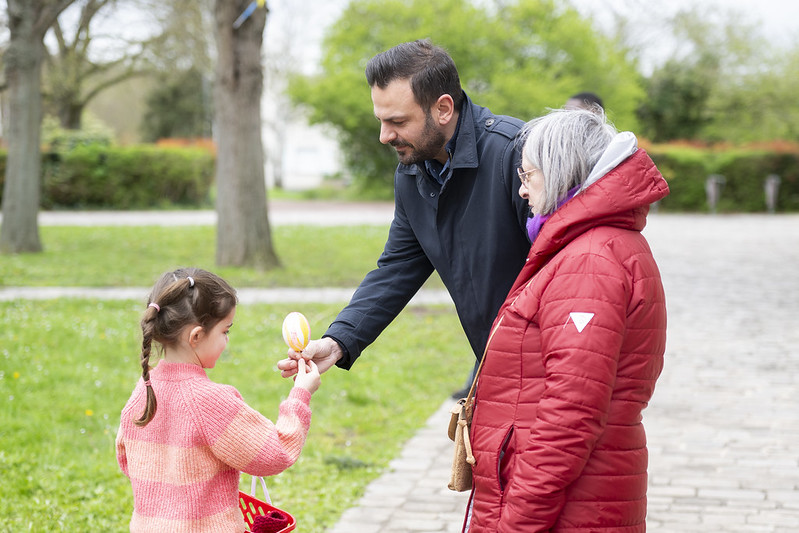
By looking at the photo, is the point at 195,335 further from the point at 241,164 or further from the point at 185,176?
the point at 185,176

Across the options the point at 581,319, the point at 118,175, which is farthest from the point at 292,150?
the point at 581,319

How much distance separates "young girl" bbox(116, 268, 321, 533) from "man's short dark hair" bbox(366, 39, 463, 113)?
867mm

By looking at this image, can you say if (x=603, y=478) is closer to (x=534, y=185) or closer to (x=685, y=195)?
(x=534, y=185)

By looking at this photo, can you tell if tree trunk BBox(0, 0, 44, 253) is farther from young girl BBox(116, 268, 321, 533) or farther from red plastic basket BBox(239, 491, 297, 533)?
young girl BBox(116, 268, 321, 533)

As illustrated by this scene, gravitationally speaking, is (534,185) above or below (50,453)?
above

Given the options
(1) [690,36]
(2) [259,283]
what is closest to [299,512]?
(2) [259,283]

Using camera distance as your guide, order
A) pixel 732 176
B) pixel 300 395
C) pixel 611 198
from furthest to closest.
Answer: pixel 732 176 → pixel 300 395 → pixel 611 198

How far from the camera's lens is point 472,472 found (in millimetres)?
2424

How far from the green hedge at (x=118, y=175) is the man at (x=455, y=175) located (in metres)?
25.3

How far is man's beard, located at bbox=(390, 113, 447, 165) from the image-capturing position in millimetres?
2877

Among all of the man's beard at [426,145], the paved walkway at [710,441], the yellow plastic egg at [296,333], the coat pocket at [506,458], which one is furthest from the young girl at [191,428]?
the paved walkway at [710,441]

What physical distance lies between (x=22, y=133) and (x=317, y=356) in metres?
14.1

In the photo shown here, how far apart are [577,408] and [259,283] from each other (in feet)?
33.4

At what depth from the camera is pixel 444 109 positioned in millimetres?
2910
